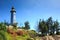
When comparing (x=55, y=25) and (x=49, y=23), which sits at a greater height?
(x=49, y=23)

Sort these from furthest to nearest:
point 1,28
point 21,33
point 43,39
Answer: point 43,39
point 21,33
point 1,28

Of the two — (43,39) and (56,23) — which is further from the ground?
(56,23)

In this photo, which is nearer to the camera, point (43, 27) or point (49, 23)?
point (43, 27)

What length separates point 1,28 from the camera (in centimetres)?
2389

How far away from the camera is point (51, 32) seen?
47938 mm

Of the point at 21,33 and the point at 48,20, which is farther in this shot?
the point at 48,20

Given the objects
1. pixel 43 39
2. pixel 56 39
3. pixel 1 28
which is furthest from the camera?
pixel 56 39

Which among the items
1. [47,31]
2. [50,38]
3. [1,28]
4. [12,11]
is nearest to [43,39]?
[50,38]

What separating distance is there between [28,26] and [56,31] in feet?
26.2

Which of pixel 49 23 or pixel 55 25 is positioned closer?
pixel 55 25

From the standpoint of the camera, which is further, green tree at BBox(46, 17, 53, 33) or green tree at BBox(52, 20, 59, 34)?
green tree at BBox(46, 17, 53, 33)

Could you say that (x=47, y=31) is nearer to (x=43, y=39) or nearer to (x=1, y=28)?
(x=43, y=39)

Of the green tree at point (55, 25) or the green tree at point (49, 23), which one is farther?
the green tree at point (49, 23)

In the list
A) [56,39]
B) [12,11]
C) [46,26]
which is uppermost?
[12,11]
